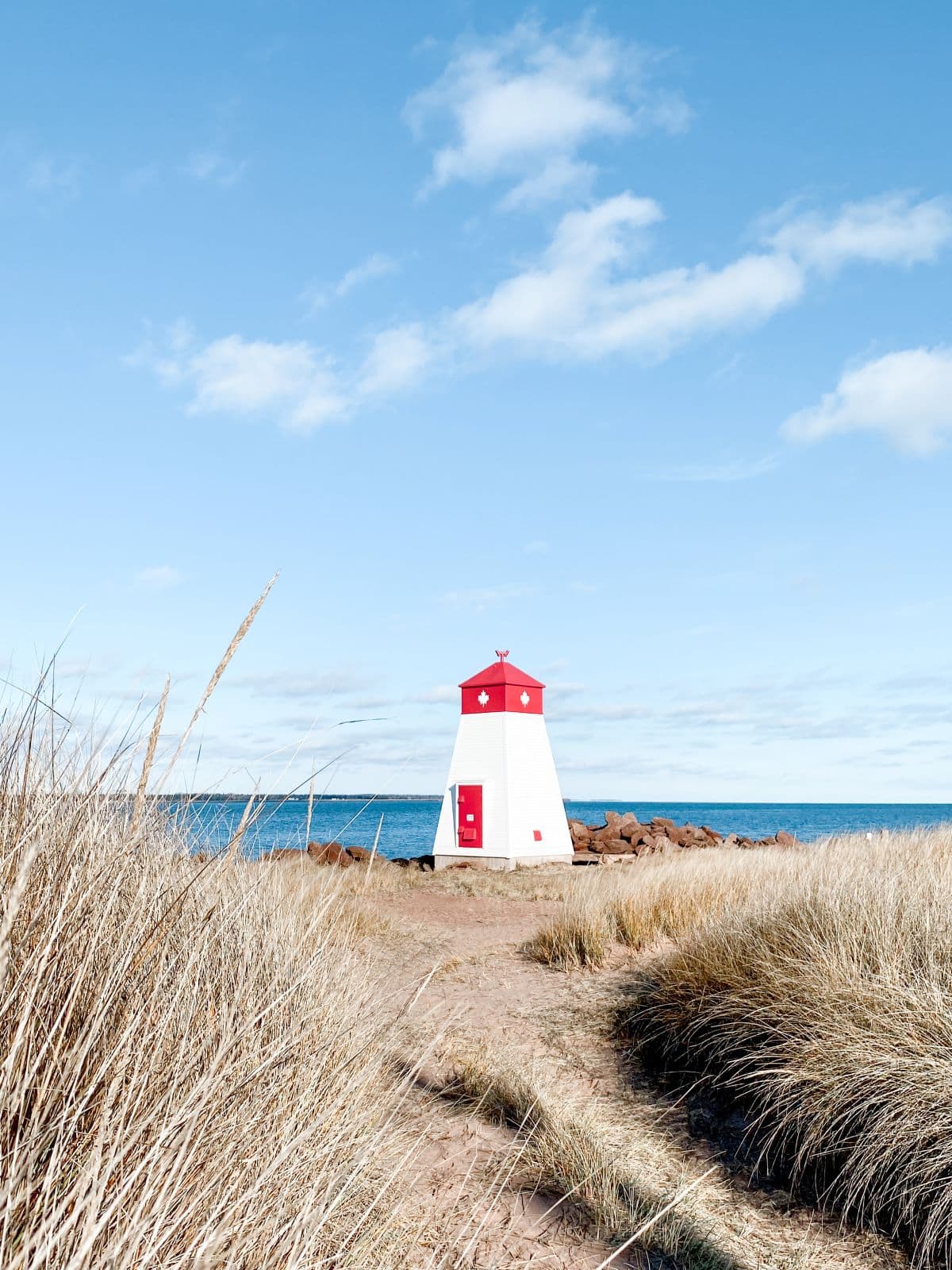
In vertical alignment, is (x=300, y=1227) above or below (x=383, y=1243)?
above

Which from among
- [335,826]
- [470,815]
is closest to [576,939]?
[470,815]

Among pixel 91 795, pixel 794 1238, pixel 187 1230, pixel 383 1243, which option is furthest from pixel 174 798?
pixel 794 1238

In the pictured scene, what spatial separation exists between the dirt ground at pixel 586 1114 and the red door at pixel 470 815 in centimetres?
727

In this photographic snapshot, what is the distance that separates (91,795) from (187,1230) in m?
1.22

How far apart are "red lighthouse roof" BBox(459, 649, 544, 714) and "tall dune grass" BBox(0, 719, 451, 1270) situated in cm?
Result: 1218

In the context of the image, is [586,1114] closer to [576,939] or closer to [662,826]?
[576,939]

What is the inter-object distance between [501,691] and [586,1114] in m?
11.1

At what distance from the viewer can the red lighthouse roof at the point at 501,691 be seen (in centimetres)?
1567

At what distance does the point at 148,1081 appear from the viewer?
217 cm

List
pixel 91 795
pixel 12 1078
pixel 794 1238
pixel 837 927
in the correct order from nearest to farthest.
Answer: pixel 12 1078 < pixel 91 795 < pixel 794 1238 < pixel 837 927

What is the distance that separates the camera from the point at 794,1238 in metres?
3.94

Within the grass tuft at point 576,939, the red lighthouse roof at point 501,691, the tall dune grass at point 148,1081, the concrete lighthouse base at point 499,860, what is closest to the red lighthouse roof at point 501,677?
the red lighthouse roof at point 501,691

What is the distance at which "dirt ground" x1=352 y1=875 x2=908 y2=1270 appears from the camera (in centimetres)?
356

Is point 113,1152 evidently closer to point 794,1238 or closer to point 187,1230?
point 187,1230
